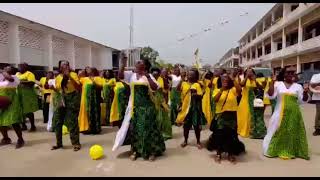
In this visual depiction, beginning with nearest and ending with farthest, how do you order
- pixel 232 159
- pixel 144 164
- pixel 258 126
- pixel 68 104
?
pixel 144 164 < pixel 232 159 < pixel 68 104 < pixel 258 126

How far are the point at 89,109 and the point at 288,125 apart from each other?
465 centimetres

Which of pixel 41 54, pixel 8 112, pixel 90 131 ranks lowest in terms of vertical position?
pixel 90 131

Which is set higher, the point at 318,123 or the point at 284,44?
the point at 284,44

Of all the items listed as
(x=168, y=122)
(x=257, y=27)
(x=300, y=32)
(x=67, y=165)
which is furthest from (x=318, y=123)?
(x=257, y=27)

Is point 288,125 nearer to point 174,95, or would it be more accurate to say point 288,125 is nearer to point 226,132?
point 226,132

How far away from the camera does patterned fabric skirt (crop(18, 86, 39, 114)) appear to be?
28.5 ft

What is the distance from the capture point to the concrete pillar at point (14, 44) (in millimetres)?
16859

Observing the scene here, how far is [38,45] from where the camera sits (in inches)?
801

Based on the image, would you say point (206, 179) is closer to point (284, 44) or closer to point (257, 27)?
point (284, 44)

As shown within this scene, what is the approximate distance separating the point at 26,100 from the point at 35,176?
4.00m

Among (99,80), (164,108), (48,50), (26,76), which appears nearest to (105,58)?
(48,50)

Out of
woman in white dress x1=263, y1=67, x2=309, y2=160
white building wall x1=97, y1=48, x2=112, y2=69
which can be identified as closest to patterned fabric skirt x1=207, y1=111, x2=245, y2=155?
woman in white dress x1=263, y1=67, x2=309, y2=160

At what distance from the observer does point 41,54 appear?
20.6 meters

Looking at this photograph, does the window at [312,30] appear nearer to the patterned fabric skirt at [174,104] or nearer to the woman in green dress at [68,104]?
the patterned fabric skirt at [174,104]
